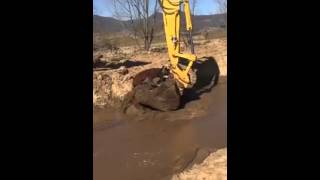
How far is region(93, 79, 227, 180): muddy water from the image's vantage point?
5.89m

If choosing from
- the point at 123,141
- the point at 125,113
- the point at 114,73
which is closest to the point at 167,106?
the point at 125,113

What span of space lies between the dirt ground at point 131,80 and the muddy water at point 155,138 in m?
0.37

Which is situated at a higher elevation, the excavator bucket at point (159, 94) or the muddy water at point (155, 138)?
the excavator bucket at point (159, 94)

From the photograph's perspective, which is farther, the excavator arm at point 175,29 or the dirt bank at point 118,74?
the dirt bank at point 118,74

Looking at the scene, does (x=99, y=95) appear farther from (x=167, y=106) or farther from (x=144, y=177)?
(x=144, y=177)

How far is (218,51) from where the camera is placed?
14.4 meters

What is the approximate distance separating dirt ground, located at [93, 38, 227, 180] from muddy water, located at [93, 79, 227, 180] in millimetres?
367

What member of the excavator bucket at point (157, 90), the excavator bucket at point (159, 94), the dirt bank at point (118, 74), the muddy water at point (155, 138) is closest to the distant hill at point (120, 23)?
the dirt bank at point (118, 74)

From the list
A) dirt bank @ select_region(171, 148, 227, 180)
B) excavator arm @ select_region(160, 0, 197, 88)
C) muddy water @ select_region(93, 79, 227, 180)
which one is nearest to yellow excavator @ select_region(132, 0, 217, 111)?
excavator arm @ select_region(160, 0, 197, 88)

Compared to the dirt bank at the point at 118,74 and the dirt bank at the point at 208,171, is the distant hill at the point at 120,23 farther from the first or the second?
the dirt bank at the point at 208,171

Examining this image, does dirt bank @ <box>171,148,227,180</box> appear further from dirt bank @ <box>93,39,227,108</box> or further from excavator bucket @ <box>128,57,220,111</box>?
dirt bank @ <box>93,39,227,108</box>

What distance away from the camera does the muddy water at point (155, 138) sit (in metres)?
5.89
